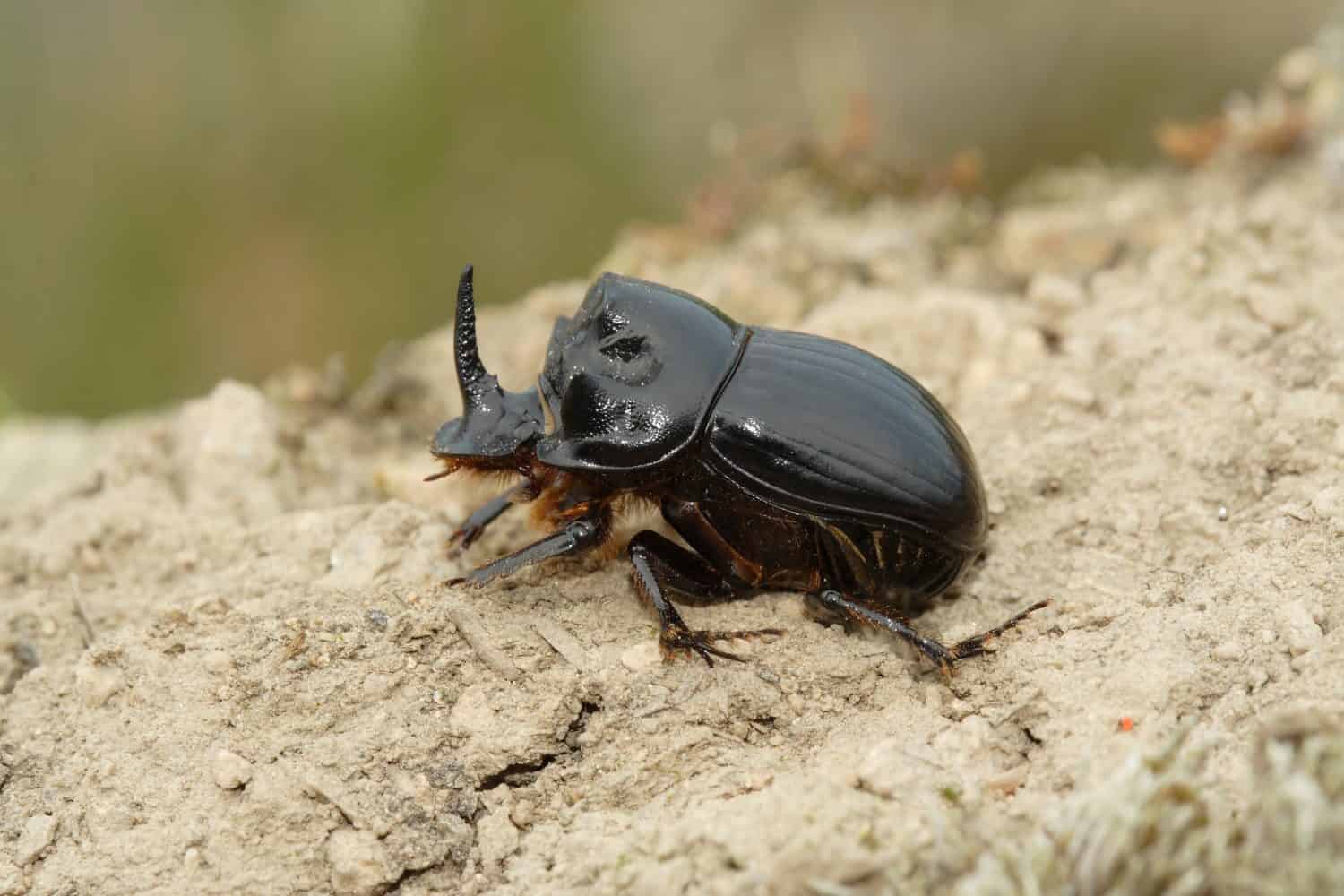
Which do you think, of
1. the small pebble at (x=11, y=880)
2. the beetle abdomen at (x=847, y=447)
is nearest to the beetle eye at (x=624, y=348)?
the beetle abdomen at (x=847, y=447)

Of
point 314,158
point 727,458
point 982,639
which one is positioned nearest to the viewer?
point 982,639

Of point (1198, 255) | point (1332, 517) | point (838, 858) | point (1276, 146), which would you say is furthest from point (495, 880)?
point (1276, 146)

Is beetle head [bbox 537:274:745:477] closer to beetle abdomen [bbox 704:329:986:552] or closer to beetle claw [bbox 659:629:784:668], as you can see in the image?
beetle abdomen [bbox 704:329:986:552]

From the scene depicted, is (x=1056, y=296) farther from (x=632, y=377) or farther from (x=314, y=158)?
(x=314, y=158)

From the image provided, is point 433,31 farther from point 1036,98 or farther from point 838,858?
point 838,858

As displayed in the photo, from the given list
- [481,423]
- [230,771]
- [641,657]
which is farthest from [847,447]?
[230,771]

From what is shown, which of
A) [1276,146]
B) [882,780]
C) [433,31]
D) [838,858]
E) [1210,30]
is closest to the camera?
[838,858]

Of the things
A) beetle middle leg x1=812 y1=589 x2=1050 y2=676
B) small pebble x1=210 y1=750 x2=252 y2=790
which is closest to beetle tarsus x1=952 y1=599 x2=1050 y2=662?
beetle middle leg x1=812 y1=589 x2=1050 y2=676
